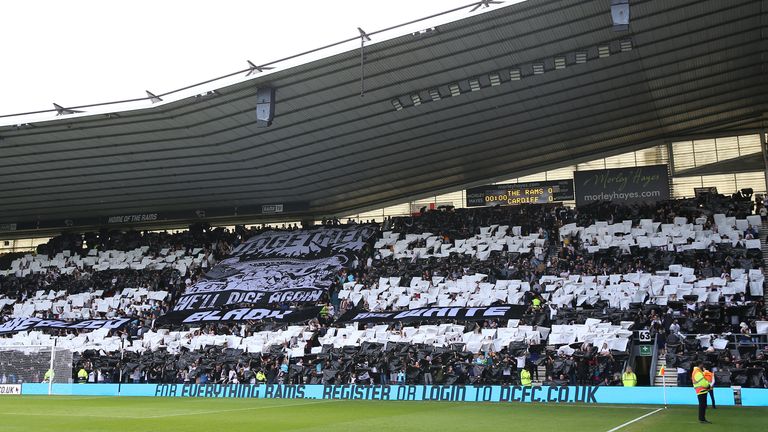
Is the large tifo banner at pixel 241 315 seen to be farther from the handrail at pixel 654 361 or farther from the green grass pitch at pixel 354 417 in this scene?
the handrail at pixel 654 361

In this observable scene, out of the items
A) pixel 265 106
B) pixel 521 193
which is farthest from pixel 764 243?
pixel 265 106

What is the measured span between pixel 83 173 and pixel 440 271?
21618 millimetres

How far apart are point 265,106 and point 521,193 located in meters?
19.2

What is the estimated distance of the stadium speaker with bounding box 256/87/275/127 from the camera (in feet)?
106

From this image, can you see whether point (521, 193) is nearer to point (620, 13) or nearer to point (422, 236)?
point (422, 236)

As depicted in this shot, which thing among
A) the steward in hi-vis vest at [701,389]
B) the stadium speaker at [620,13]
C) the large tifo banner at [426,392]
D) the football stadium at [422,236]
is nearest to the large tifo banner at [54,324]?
the football stadium at [422,236]

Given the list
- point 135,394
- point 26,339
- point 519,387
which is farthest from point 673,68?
point 26,339

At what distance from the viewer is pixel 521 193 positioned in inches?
1799

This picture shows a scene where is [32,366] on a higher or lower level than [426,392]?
higher

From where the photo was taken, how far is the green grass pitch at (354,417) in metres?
16.8

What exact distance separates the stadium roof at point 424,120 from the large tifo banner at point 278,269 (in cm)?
292

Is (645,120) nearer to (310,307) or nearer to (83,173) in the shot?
(310,307)

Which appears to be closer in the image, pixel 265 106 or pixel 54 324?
pixel 265 106

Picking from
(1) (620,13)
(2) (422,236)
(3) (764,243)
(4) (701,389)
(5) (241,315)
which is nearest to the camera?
(4) (701,389)
